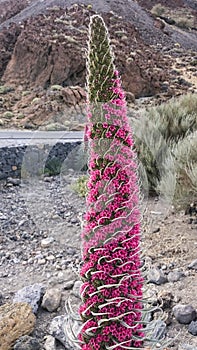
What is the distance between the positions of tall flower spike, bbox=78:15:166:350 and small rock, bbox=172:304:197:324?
1213 millimetres

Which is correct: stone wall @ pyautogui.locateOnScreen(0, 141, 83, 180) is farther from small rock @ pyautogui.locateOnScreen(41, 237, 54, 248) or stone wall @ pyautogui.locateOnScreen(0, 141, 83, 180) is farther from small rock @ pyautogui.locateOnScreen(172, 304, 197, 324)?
small rock @ pyautogui.locateOnScreen(172, 304, 197, 324)

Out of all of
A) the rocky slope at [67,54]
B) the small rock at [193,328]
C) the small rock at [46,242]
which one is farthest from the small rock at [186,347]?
the rocky slope at [67,54]

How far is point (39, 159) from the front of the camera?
23.1 ft

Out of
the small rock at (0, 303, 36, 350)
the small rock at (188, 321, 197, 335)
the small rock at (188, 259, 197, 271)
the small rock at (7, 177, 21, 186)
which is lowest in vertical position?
the small rock at (7, 177, 21, 186)

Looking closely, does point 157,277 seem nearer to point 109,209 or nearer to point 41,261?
point 41,261

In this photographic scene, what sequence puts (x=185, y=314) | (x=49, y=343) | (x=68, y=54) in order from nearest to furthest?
(x=49, y=343) < (x=185, y=314) < (x=68, y=54)

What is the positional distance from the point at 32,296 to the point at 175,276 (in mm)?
923

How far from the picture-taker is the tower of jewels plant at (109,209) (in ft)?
5.42

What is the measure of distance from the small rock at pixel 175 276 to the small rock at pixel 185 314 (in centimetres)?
52

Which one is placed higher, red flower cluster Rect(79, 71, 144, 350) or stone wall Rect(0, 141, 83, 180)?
red flower cluster Rect(79, 71, 144, 350)

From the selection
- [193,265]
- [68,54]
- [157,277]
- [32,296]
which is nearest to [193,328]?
[157,277]

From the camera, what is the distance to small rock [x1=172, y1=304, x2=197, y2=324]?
293cm

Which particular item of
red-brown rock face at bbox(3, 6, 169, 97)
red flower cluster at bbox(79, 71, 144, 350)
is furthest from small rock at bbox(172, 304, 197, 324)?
red-brown rock face at bbox(3, 6, 169, 97)

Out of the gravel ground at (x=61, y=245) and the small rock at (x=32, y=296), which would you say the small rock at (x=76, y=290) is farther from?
the small rock at (x=32, y=296)
